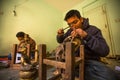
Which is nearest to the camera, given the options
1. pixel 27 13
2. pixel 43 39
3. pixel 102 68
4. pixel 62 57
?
pixel 62 57

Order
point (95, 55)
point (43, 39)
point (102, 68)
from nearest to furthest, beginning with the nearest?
point (102, 68) < point (95, 55) < point (43, 39)

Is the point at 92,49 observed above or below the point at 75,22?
below

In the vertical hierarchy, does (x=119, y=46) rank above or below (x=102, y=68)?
above

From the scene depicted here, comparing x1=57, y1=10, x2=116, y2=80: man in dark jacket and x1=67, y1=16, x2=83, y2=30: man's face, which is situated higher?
x1=67, y1=16, x2=83, y2=30: man's face

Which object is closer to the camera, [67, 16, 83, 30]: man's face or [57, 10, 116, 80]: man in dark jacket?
[57, 10, 116, 80]: man in dark jacket

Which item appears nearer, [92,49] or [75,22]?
[92,49]

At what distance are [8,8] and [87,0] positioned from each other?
1.51 meters

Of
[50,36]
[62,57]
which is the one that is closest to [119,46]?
[62,57]

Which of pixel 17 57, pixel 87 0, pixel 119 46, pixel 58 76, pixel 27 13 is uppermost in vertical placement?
pixel 87 0

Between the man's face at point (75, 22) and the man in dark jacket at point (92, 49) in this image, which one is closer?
the man in dark jacket at point (92, 49)

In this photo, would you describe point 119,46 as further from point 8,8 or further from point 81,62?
point 8,8

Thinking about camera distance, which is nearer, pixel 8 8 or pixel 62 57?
pixel 62 57

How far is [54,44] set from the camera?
103 inches

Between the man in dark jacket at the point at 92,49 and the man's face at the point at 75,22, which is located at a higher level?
the man's face at the point at 75,22
